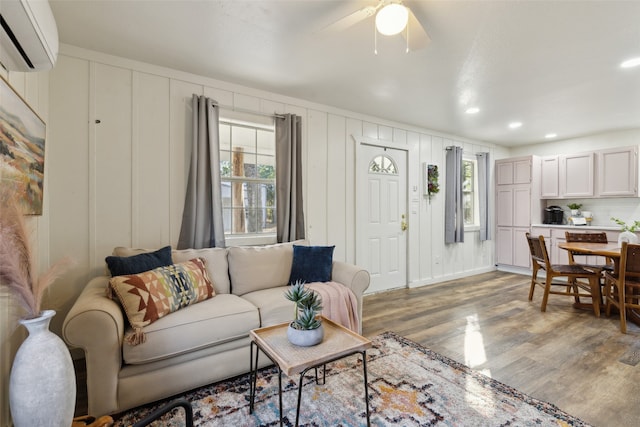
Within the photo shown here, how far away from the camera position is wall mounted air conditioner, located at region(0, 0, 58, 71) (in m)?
1.23

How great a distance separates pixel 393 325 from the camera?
10.4 ft

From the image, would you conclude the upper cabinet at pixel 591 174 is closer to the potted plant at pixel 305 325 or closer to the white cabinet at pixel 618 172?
the white cabinet at pixel 618 172

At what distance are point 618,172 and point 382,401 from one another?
541cm

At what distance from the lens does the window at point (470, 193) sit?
575cm

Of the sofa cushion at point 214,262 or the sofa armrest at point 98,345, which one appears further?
the sofa cushion at point 214,262

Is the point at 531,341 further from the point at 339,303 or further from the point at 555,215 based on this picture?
the point at 555,215

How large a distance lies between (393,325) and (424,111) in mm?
2756

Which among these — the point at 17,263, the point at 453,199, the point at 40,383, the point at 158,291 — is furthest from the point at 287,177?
the point at 453,199

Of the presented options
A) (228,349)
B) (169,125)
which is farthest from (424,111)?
(228,349)

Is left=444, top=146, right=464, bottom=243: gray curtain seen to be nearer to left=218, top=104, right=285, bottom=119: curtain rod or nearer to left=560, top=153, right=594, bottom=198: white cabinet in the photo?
left=560, top=153, right=594, bottom=198: white cabinet

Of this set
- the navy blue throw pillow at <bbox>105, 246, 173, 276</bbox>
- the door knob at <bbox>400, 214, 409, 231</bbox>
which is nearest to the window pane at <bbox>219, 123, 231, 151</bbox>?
the navy blue throw pillow at <bbox>105, 246, 173, 276</bbox>

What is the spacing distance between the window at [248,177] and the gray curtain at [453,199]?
10.3 feet

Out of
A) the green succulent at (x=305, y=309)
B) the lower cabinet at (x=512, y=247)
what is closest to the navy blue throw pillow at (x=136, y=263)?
the green succulent at (x=305, y=309)

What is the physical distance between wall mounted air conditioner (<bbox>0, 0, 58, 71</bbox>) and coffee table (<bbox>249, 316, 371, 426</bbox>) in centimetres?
179
